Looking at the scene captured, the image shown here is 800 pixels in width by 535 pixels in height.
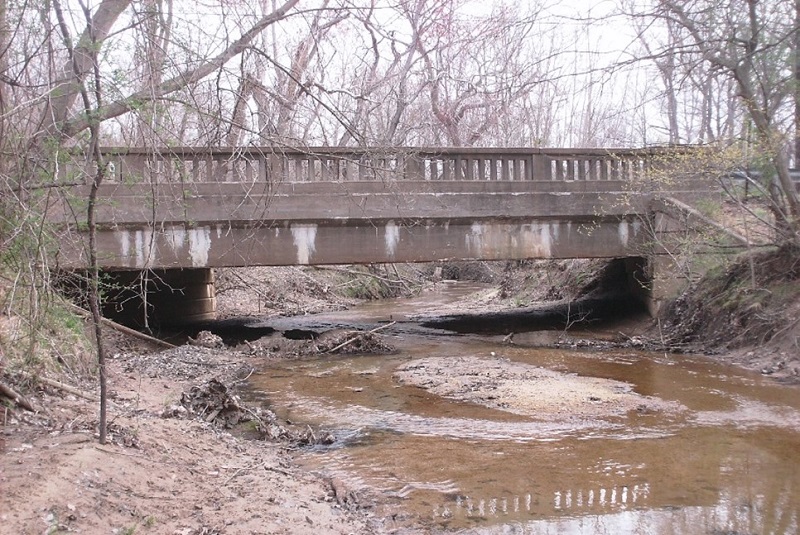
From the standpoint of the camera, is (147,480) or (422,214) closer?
(147,480)

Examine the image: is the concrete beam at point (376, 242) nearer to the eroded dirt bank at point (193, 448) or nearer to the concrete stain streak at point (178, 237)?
the concrete stain streak at point (178, 237)

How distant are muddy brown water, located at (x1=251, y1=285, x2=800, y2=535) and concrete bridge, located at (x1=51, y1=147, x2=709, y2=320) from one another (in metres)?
3.39

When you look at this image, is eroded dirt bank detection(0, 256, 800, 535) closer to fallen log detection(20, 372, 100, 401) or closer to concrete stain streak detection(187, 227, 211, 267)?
fallen log detection(20, 372, 100, 401)

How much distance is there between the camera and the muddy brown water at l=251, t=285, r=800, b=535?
195 inches

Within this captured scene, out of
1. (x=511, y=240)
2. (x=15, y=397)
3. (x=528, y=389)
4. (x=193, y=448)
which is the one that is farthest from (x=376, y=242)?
(x=15, y=397)

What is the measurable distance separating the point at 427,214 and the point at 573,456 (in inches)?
289

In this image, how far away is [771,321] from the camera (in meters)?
10.8

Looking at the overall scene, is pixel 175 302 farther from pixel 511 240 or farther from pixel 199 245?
pixel 511 240

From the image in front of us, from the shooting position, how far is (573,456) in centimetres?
633

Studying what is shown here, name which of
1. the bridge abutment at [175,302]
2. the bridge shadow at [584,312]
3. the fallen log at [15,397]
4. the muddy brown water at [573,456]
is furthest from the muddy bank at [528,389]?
the bridge abutment at [175,302]

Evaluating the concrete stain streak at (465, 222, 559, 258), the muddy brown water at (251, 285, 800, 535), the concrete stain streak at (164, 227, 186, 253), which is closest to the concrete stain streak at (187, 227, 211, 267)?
the concrete stain streak at (164, 227, 186, 253)

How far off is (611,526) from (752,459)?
2.28 m

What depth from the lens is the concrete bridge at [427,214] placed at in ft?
40.6

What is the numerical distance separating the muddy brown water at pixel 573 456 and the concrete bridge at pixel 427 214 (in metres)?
3.39
